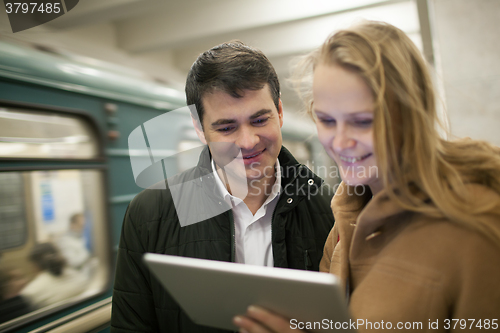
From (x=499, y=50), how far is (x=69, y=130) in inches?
139

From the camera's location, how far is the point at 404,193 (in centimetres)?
96

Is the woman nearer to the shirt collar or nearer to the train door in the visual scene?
the shirt collar

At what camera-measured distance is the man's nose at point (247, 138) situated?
1595 millimetres

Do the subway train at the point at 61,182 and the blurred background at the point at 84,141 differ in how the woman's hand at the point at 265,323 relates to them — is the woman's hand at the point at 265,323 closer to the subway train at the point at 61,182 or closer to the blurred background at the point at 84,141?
the blurred background at the point at 84,141

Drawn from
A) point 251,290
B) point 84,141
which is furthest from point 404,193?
point 84,141

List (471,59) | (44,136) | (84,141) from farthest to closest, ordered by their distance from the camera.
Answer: (471,59), (84,141), (44,136)

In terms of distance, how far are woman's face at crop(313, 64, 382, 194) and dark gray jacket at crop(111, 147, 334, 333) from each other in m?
0.56

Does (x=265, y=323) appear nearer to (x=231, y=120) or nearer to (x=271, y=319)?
(x=271, y=319)

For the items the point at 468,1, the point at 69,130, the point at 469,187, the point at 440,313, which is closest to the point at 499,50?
the point at 468,1

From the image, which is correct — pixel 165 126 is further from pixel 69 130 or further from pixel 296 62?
pixel 296 62

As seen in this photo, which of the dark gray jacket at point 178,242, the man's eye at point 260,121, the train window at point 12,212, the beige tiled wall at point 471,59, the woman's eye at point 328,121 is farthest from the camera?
the beige tiled wall at point 471,59

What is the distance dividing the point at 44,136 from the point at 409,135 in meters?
2.17

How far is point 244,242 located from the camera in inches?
63.2

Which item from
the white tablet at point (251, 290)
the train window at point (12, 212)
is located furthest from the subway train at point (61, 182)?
the white tablet at point (251, 290)
